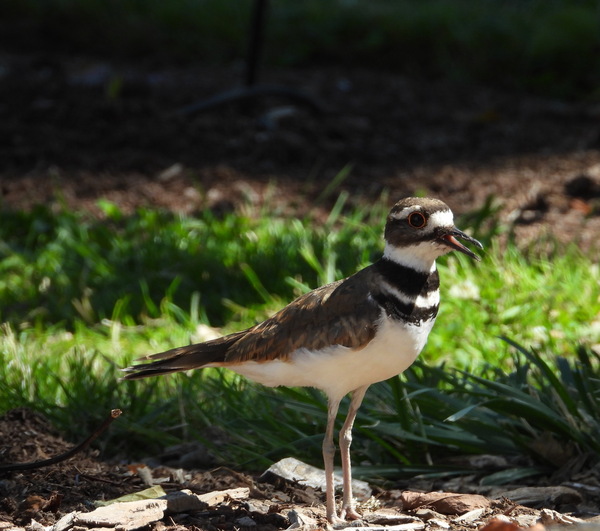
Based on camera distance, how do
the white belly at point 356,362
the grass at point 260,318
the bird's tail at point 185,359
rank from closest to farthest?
the white belly at point 356,362, the bird's tail at point 185,359, the grass at point 260,318

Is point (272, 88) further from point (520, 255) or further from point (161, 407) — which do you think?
point (161, 407)

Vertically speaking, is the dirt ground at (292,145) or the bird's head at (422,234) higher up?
the bird's head at (422,234)

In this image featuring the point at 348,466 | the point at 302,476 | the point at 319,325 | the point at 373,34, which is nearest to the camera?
the point at 319,325

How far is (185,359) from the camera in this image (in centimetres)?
329

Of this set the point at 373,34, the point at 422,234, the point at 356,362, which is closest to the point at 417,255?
the point at 422,234

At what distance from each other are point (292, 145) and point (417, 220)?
14.3 ft

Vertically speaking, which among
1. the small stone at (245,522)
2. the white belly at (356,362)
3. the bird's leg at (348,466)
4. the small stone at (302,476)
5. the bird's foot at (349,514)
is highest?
the white belly at (356,362)

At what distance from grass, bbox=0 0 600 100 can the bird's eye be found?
609cm

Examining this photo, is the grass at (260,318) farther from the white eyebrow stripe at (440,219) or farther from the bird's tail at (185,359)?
the white eyebrow stripe at (440,219)

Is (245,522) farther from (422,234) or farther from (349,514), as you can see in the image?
(422,234)

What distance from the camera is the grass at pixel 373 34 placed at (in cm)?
908

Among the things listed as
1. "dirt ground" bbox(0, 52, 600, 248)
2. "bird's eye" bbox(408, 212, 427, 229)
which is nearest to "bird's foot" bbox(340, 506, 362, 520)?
"bird's eye" bbox(408, 212, 427, 229)

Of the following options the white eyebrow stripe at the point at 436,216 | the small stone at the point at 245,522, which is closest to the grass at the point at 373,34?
the white eyebrow stripe at the point at 436,216

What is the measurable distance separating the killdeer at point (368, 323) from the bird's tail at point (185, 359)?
15cm
